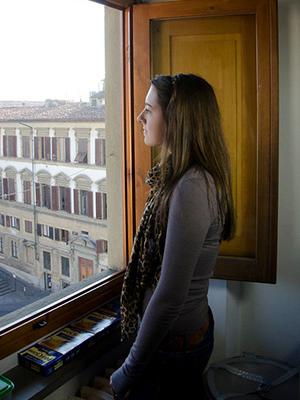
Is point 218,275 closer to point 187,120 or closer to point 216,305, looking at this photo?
point 216,305

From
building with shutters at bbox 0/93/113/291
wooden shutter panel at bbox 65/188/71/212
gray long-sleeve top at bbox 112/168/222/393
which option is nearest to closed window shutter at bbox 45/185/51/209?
building with shutters at bbox 0/93/113/291

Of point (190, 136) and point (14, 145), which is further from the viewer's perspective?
Result: point (14, 145)

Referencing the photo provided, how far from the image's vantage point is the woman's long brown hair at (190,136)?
1.13 m

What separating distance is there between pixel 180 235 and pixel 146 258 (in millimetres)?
253

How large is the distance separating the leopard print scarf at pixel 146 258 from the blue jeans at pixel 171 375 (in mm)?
203

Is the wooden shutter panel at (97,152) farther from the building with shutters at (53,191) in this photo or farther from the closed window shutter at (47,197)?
the closed window shutter at (47,197)

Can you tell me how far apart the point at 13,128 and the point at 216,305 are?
125 cm

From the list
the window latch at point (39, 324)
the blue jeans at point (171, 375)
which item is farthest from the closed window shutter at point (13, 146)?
the blue jeans at point (171, 375)

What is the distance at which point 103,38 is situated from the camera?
2051 millimetres

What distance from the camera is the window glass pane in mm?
1579

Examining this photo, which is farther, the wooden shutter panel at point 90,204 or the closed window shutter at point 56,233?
the wooden shutter panel at point 90,204

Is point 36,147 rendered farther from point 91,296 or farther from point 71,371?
point 71,371

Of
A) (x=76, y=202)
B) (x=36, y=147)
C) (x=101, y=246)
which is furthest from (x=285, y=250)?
(x=36, y=147)

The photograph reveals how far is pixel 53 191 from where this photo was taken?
1816mm
